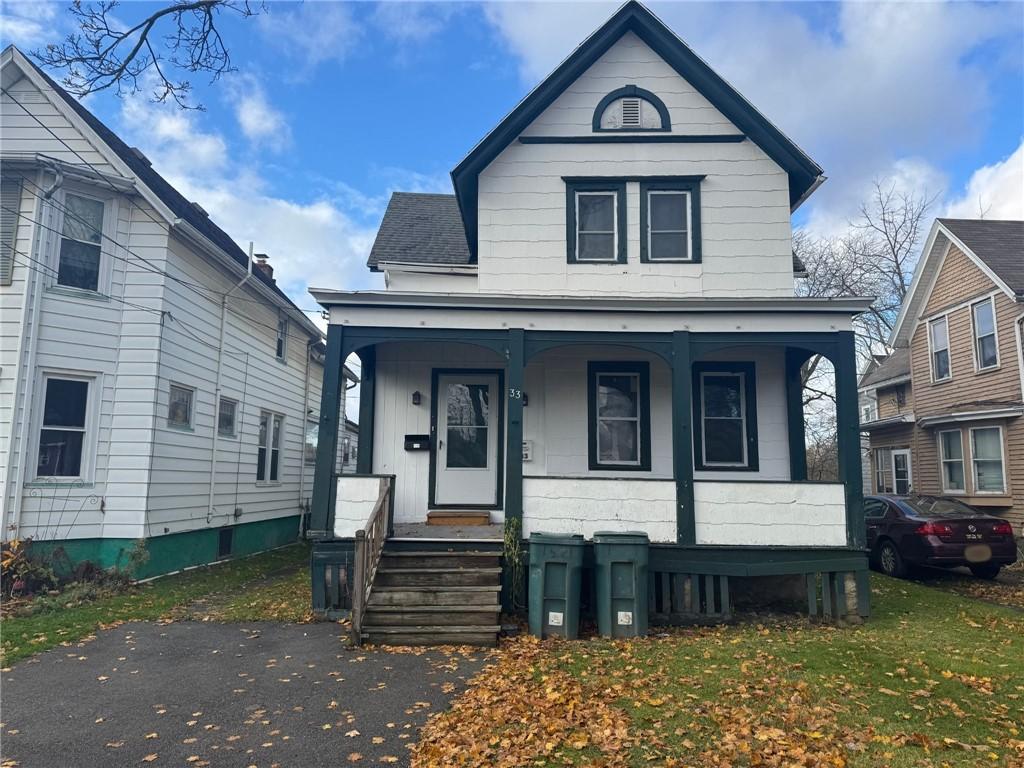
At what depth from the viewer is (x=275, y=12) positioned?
632 centimetres

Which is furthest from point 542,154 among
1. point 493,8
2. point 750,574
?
point 750,574

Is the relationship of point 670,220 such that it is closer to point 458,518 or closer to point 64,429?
point 458,518

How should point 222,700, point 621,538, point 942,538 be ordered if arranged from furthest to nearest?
point 942,538 < point 621,538 < point 222,700

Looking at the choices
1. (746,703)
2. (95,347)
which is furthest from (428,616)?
(95,347)

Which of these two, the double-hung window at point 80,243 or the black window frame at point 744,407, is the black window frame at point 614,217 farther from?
the double-hung window at point 80,243

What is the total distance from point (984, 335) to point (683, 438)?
12.5 metres

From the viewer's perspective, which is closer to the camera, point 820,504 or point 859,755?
point 859,755

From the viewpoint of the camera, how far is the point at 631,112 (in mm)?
10078

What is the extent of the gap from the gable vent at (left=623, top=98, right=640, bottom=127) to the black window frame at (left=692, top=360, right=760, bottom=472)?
398 cm

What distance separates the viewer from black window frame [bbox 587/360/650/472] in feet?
32.0

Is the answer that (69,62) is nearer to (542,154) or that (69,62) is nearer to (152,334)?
(152,334)

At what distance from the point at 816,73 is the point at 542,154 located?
6.39 metres

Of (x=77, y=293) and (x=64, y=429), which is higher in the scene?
(x=77, y=293)

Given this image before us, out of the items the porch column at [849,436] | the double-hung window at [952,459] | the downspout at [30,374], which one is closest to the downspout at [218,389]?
the downspout at [30,374]
